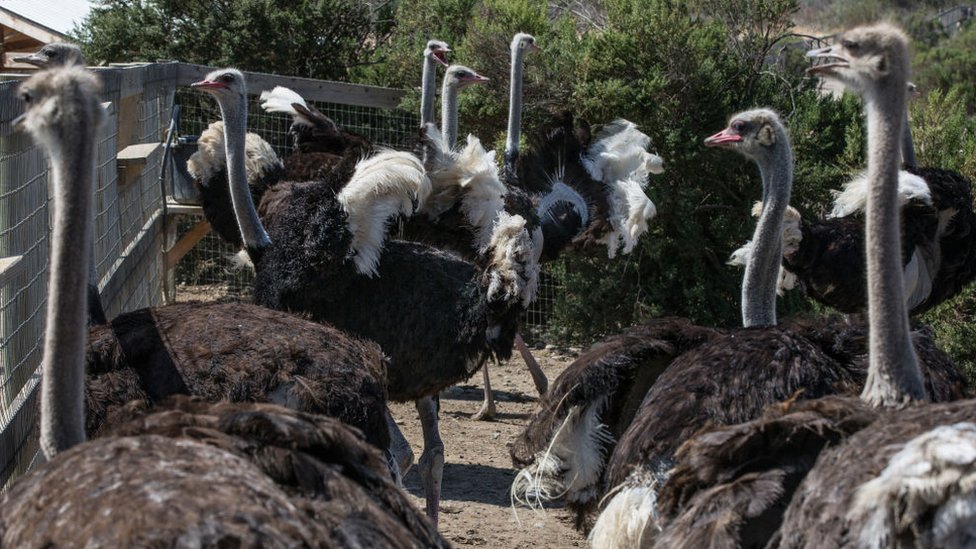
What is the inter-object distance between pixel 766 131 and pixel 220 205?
3119 mm

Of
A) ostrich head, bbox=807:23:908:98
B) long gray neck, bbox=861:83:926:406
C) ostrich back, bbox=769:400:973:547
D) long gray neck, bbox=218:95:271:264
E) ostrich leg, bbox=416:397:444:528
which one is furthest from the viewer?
long gray neck, bbox=218:95:271:264

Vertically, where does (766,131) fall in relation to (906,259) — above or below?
above

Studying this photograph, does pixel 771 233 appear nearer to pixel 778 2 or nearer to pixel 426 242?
pixel 426 242

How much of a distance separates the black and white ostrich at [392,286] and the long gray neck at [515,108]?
279 centimetres

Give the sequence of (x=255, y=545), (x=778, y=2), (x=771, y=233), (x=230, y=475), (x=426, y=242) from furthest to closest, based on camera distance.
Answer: (x=778, y=2) → (x=426, y=242) → (x=771, y=233) → (x=230, y=475) → (x=255, y=545)

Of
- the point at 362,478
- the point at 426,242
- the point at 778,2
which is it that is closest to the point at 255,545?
the point at 362,478

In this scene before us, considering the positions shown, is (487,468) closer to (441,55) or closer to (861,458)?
(441,55)

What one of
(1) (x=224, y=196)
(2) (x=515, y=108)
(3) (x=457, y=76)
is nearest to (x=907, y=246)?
(2) (x=515, y=108)

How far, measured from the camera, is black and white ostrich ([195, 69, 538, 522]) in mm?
5156

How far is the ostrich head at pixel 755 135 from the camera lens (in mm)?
4773

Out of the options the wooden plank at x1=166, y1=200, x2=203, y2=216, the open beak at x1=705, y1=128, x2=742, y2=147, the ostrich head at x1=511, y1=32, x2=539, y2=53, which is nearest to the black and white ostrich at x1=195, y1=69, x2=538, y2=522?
the open beak at x1=705, y1=128, x2=742, y2=147

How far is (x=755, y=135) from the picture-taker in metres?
4.82

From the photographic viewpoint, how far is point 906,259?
6.00 meters

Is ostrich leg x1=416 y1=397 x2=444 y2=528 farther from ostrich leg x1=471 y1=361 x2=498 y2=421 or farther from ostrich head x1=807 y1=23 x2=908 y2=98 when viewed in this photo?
ostrich head x1=807 y1=23 x2=908 y2=98
